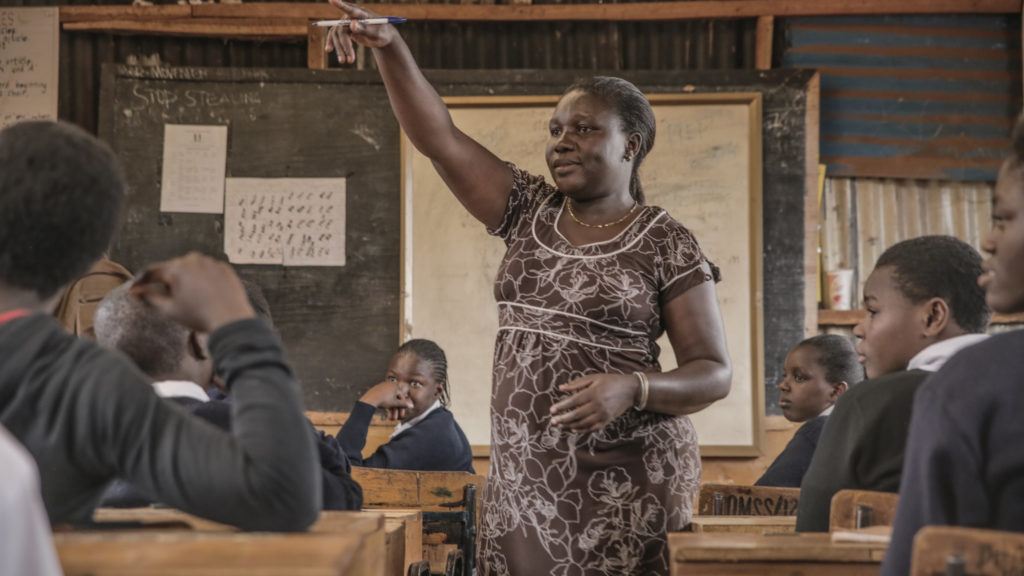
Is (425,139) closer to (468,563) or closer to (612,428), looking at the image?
(612,428)

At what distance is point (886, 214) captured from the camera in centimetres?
546

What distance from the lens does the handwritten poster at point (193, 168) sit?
17.8 ft

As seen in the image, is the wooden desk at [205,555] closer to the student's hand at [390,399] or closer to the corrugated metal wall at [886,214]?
the student's hand at [390,399]

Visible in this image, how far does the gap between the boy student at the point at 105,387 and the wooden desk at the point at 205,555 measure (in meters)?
0.11

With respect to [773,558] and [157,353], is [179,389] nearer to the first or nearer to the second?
[157,353]

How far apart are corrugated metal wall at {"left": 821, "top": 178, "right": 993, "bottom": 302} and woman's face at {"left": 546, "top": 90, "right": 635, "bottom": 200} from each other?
10.9ft

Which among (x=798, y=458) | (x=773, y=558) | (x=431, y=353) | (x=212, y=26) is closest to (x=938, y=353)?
(x=773, y=558)

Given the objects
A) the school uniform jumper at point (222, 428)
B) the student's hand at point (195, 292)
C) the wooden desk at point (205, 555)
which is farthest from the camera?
the school uniform jumper at point (222, 428)

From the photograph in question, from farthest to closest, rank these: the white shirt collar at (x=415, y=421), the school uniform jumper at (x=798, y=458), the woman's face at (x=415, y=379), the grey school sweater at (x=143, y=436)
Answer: the woman's face at (x=415, y=379), the white shirt collar at (x=415, y=421), the school uniform jumper at (x=798, y=458), the grey school sweater at (x=143, y=436)

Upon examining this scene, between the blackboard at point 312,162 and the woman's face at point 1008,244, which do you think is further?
the blackboard at point 312,162

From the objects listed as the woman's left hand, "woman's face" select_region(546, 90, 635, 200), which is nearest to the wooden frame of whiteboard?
"woman's face" select_region(546, 90, 635, 200)

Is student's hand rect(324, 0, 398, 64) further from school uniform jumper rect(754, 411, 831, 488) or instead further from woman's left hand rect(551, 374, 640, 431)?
school uniform jumper rect(754, 411, 831, 488)

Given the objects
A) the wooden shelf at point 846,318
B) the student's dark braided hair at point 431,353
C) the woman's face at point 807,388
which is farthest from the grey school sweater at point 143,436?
the wooden shelf at point 846,318

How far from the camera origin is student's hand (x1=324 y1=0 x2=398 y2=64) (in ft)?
7.04
